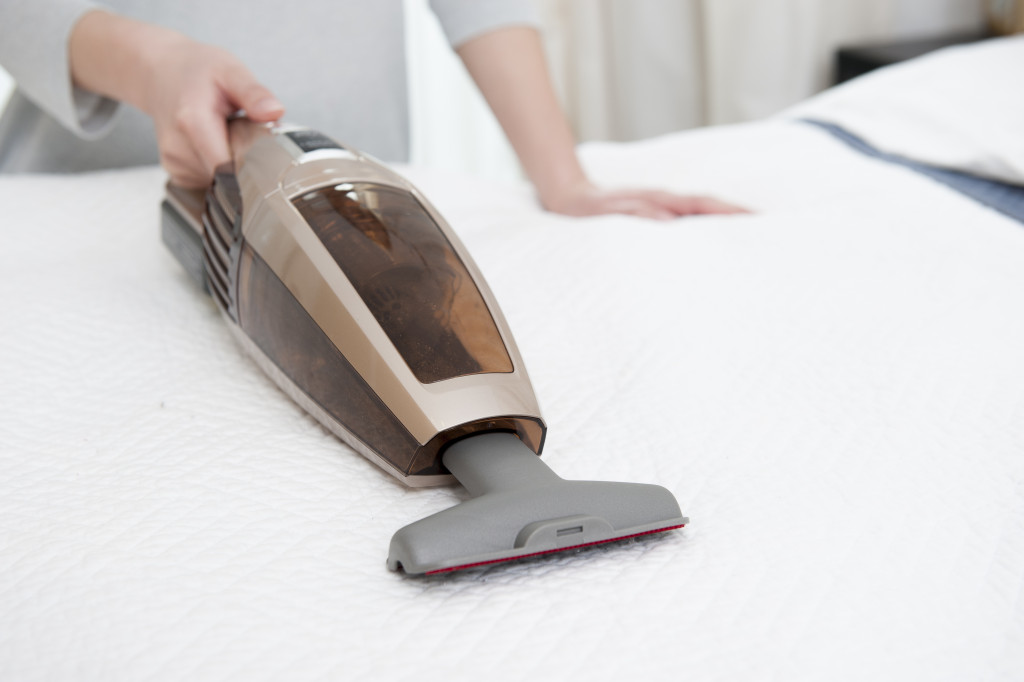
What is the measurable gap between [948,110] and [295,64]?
74 centimetres

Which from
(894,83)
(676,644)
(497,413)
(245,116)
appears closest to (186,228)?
(245,116)

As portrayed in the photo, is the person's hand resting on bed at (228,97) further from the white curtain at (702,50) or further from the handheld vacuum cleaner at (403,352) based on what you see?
Answer: the white curtain at (702,50)

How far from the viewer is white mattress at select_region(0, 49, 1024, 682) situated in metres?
0.31

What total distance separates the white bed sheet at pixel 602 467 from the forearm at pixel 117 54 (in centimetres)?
11

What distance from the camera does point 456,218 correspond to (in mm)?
774

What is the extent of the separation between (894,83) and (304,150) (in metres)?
0.84

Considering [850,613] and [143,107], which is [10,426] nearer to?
[143,107]

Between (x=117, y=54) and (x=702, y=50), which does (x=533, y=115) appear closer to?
(x=117, y=54)

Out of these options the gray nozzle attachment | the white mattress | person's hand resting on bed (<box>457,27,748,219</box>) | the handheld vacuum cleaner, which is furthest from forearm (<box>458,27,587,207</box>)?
the gray nozzle attachment

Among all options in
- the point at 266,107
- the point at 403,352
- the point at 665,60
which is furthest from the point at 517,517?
the point at 665,60

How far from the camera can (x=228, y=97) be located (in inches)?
24.2

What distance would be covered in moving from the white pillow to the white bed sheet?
0.15 m

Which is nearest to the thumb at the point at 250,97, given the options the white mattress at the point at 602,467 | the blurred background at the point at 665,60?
the white mattress at the point at 602,467

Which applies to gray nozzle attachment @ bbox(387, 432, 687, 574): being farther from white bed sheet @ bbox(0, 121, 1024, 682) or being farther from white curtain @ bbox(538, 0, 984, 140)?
white curtain @ bbox(538, 0, 984, 140)
